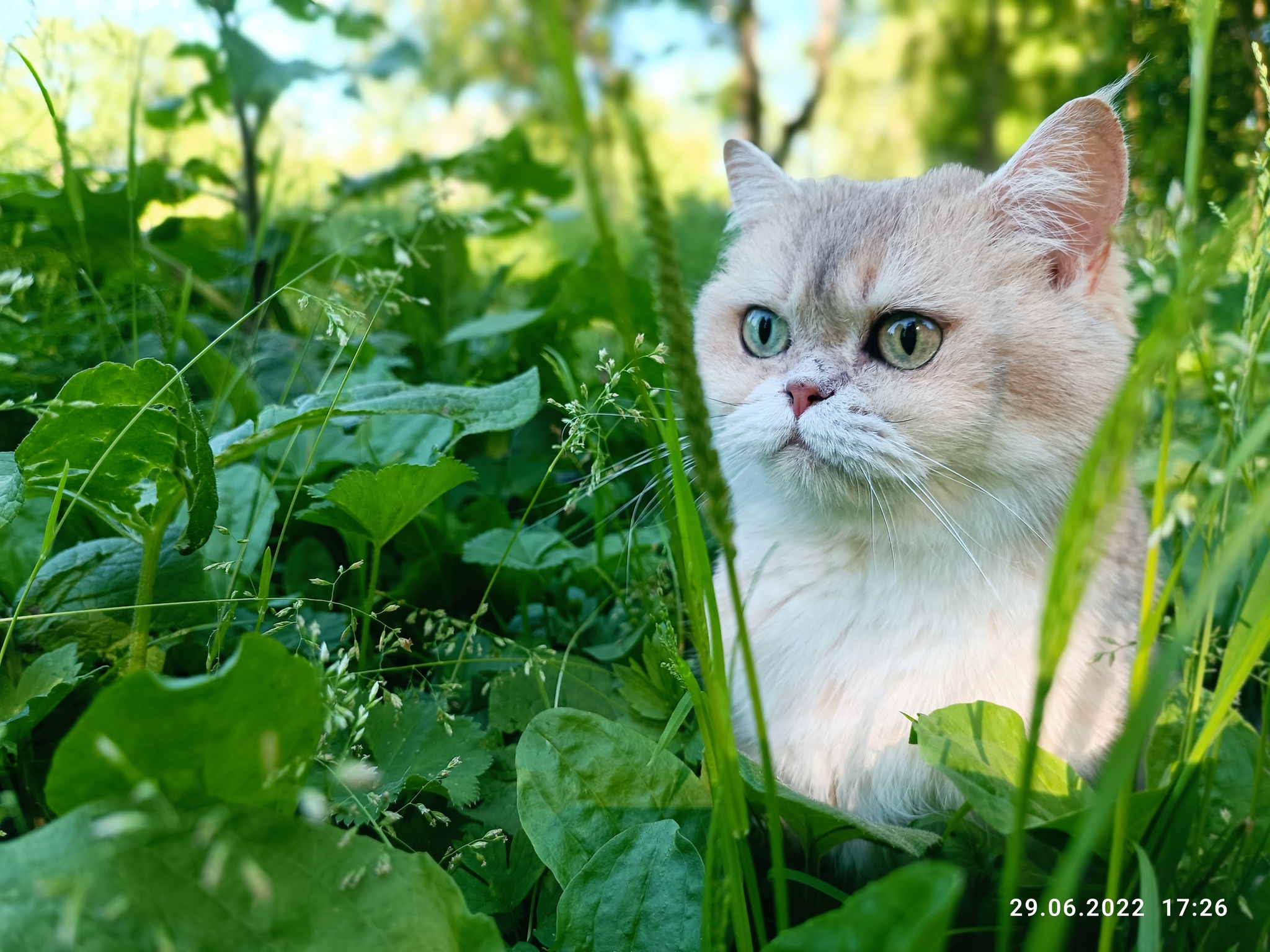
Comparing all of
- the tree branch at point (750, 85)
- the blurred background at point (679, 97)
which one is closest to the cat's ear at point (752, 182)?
the blurred background at point (679, 97)

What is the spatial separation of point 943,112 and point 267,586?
13.1 metres

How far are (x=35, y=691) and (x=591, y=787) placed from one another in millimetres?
632

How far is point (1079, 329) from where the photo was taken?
1345mm

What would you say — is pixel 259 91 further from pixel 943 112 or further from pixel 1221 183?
pixel 943 112

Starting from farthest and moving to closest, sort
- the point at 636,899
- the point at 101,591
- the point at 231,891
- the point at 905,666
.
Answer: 1. the point at 905,666
2. the point at 101,591
3. the point at 636,899
4. the point at 231,891

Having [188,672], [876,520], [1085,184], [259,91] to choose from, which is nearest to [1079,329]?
[1085,184]

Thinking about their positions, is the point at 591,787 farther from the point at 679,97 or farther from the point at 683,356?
the point at 679,97

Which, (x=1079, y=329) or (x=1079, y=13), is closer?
(x=1079, y=329)

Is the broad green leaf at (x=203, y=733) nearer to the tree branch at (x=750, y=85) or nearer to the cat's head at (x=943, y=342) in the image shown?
the cat's head at (x=943, y=342)

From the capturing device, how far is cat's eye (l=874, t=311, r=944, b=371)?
1318 millimetres

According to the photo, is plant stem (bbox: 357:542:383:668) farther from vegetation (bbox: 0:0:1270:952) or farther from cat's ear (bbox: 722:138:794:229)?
cat's ear (bbox: 722:138:794:229)

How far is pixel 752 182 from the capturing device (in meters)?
1.79

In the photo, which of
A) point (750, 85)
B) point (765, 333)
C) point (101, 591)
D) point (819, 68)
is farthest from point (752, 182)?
point (819, 68)

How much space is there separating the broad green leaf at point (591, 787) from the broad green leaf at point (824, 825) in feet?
0.27
